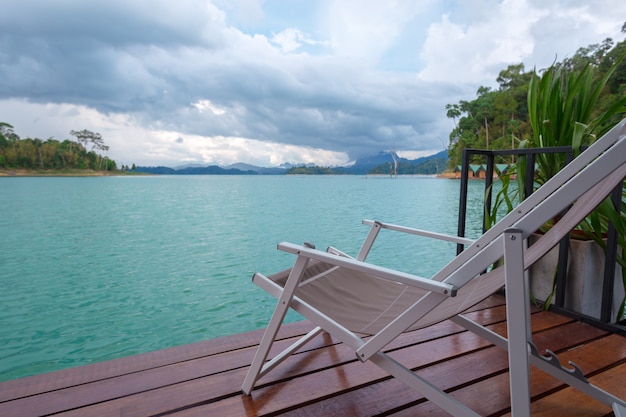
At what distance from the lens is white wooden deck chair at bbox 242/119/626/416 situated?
2.68ft

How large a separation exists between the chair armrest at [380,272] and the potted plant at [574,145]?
1415mm

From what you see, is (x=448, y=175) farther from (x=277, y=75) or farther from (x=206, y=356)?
(x=206, y=356)

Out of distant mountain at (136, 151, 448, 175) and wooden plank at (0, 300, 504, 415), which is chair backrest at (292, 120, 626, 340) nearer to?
wooden plank at (0, 300, 504, 415)

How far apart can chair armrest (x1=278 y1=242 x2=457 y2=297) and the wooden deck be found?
551 mm

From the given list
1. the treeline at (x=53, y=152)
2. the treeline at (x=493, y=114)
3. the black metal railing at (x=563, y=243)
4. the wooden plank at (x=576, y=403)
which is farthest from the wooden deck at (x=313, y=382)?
the treeline at (x=53, y=152)

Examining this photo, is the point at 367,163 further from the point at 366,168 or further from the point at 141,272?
the point at 141,272

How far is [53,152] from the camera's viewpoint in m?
50.0

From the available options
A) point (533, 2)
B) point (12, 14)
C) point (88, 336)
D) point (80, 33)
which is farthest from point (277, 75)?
point (88, 336)

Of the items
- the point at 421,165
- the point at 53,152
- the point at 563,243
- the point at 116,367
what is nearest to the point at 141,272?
the point at 116,367

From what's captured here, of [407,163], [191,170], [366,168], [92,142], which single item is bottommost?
[191,170]

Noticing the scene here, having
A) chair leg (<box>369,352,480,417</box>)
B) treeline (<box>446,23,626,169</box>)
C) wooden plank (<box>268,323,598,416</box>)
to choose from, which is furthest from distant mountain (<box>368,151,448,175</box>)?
chair leg (<box>369,352,480,417</box>)

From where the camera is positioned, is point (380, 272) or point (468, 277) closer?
point (468, 277)

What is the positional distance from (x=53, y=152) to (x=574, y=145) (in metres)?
60.6

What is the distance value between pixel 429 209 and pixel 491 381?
15887 mm
